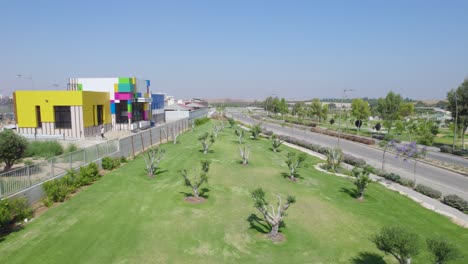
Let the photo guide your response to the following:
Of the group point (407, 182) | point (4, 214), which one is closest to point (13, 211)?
point (4, 214)

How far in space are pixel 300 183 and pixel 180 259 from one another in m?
12.8

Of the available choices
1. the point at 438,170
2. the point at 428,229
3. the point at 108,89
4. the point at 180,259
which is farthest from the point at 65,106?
the point at 438,170

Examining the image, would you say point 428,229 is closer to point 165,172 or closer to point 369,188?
point 369,188

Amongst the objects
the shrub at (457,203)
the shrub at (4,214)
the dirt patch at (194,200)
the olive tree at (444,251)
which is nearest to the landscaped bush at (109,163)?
the dirt patch at (194,200)

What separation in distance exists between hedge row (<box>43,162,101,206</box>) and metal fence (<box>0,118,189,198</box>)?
0.47m

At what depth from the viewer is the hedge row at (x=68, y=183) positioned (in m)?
15.0

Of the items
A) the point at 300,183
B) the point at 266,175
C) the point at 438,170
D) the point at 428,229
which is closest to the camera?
the point at 428,229

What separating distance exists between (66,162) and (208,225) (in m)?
10.1

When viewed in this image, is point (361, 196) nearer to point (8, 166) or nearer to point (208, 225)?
point (208, 225)

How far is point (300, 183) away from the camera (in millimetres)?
21391

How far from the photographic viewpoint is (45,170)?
1569cm

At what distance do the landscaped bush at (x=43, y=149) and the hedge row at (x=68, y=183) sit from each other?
193 inches

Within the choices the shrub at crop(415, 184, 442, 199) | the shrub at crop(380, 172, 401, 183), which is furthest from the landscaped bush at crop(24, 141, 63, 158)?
the shrub at crop(415, 184, 442, 199)

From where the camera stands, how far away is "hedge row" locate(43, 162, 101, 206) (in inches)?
592
